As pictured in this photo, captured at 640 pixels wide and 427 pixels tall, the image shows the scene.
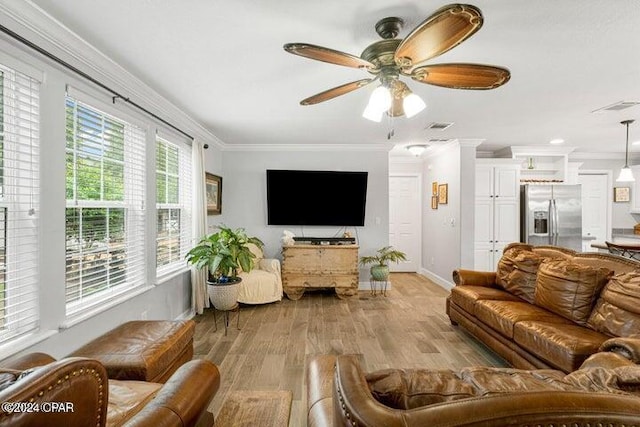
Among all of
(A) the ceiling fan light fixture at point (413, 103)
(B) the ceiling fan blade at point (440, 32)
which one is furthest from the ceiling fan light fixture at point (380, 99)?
(B) the ceiling fan blade at point (440, 32)

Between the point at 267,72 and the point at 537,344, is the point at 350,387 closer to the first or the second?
the point at 537,344

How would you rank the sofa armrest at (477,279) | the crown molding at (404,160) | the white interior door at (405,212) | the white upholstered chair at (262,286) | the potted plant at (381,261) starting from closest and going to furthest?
the sofa armrest at (477,279), the white upholstered chair at (262,286), the potted plant at (381,261), the crown molding at (404,160), the white interior door at (405,212)

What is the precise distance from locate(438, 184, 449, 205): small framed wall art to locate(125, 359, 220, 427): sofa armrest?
15.5 ft

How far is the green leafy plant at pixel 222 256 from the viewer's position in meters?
3.24

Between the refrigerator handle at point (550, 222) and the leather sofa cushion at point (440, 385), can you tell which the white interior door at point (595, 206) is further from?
the leather sofa cushion at point (440, 385)

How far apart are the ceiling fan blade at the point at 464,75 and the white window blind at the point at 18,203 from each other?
2199 millimetres

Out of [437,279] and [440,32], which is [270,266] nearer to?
[437,279]

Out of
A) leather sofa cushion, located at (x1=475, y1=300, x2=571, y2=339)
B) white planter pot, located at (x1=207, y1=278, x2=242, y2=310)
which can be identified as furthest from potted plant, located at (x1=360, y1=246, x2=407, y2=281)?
white planter pot, located at (x1=207, y1=278, x2=242, y2=310)

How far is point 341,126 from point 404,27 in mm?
2121

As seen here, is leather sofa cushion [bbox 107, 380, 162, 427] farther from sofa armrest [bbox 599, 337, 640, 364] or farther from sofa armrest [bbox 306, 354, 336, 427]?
sofa armrest [bbox 599, 337, 640, 364]

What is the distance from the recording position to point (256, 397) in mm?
1363

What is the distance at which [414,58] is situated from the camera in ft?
5.02

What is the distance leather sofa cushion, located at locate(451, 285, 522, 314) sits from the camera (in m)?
2.97

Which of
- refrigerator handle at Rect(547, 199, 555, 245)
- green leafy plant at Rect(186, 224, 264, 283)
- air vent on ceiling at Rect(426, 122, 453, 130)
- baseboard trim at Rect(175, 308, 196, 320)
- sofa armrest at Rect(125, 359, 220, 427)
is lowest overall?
baseboard trim at Rect(175, 308, 196, 320)
